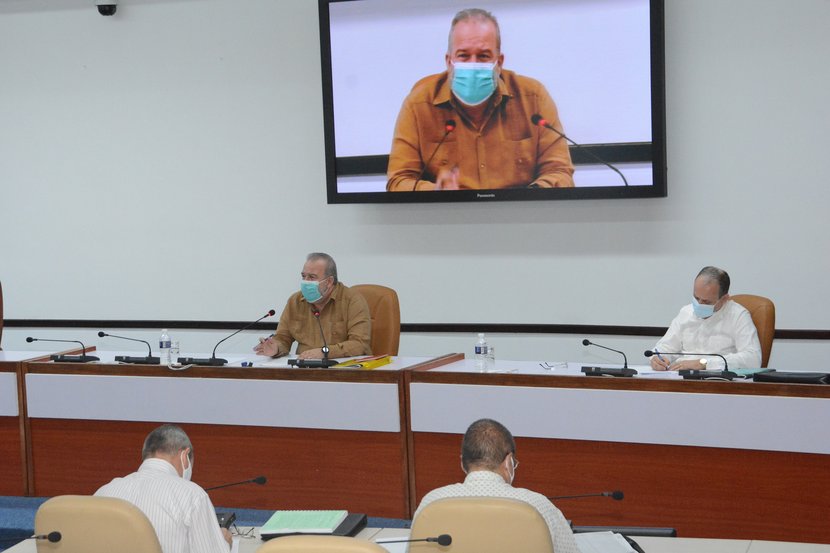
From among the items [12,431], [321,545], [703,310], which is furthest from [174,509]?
[703,310]

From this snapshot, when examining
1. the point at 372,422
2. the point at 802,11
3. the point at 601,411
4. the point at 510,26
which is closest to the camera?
the point at 601,411

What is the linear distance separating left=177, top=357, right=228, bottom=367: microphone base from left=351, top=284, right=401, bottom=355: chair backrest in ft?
2.73

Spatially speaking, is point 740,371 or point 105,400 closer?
point 740,371

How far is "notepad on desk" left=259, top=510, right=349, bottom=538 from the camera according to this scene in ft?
9.92

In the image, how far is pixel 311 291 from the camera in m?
5.26

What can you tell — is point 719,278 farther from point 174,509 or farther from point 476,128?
point 174,509

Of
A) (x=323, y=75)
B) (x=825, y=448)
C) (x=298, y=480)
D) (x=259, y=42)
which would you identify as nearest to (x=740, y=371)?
(x=825, y=448)

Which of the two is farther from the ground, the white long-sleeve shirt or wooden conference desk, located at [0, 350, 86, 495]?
the white long-sleeve shirt

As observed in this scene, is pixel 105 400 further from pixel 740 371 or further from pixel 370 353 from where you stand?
pixel 740 371

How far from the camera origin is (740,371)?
4.28m

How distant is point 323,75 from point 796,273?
3.04 metres

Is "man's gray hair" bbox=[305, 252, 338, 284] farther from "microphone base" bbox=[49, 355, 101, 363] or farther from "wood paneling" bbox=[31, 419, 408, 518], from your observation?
"microphone base" bbox=[49, 355, 101, 363]

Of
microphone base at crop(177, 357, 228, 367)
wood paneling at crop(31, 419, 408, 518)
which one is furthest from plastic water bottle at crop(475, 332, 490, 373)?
microphone base at crop(177, 357, 228, 367)

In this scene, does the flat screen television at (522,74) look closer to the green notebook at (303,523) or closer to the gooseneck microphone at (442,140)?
the gooseneck microphone at (442,140)
